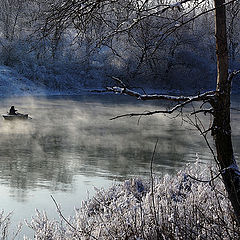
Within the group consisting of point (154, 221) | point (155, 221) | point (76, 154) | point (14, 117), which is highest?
point (154, 221)

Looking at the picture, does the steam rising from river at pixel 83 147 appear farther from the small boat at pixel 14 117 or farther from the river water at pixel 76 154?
the small boat at pixel 14 117

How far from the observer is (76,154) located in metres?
16.3

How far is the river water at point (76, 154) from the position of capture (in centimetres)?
1108

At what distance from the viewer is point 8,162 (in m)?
14.6

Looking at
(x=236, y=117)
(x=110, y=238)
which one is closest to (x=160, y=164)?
(x=110, y=238)

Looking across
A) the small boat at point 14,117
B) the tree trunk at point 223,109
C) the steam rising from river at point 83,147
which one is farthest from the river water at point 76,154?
the tree trunk at point 223,109

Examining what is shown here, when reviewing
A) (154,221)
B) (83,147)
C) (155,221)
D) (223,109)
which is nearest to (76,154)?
(83,147)

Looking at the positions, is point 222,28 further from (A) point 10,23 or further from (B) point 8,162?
(A) point 10,23

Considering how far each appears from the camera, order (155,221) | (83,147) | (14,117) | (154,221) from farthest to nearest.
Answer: (14,117) < (83,147) < (155,221) < (154,221)

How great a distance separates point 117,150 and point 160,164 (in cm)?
307

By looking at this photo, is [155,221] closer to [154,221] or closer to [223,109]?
[154,221]

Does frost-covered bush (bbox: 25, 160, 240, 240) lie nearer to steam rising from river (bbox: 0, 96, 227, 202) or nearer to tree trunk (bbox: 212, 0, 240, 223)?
tree trunk (bbox: 212, 0, 240, 223)

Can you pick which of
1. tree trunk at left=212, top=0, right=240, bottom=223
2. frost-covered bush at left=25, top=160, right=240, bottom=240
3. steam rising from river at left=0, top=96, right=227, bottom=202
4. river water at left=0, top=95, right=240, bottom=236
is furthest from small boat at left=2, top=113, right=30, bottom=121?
tree trunk at left=212, top=0, right=240, bottom=223

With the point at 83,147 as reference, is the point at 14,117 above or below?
above
